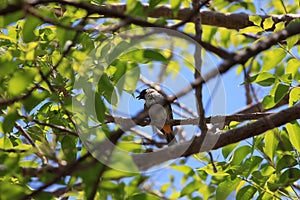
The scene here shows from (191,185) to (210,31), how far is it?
1.85 m

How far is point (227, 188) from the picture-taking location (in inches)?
139

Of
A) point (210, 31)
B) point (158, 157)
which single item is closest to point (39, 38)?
point (158, 157)

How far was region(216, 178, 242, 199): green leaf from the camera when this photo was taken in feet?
11.5

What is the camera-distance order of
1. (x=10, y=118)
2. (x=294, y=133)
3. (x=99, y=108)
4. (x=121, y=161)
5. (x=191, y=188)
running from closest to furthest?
(x=121, y=161)
(x=10, y=118)
(x=99, y=108)
(x=294, y=133)
(x=191, y=188)

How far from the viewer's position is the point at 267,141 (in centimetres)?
347

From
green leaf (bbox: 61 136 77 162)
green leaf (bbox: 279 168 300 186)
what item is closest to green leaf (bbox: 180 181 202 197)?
green leaf (bbox: 279 168 300 186)

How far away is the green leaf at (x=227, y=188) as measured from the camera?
11.5ft

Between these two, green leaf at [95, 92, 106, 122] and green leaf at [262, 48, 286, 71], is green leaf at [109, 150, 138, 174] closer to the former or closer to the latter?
green leaf at [95, 92, 106, 122]

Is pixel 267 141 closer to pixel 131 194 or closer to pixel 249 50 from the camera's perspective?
pixel 131 194

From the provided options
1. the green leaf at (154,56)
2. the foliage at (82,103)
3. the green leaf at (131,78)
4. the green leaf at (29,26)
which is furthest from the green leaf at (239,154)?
the green leaf at (29,26)

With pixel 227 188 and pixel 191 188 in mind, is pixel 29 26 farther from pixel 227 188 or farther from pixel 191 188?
pixel 191 188

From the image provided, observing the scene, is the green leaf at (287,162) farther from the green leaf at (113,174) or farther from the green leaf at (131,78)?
the green leaf at (113,174)

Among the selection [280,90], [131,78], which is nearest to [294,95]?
[280,90]

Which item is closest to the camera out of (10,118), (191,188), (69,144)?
(10,118)
